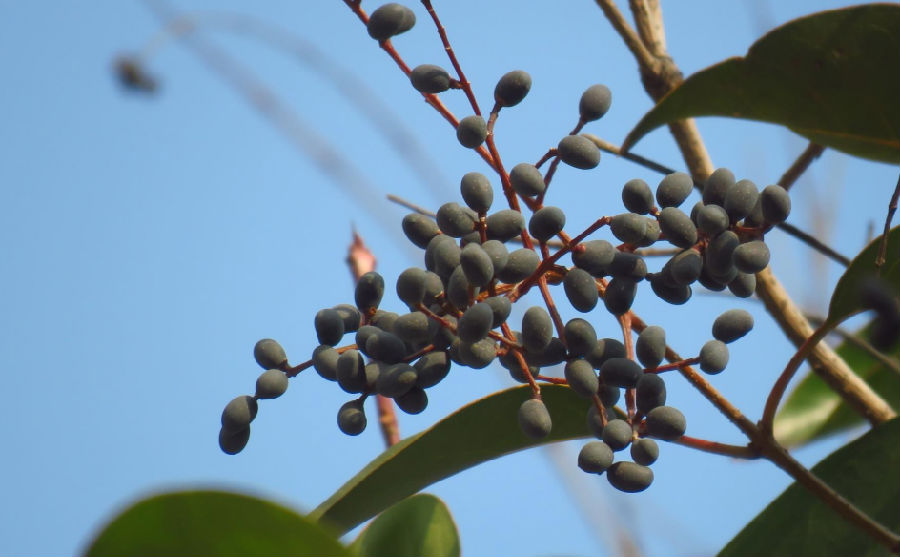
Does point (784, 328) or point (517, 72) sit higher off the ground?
point (517, 72)

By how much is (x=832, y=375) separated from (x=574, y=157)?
55 cm

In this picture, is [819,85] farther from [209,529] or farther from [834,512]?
[209,529]

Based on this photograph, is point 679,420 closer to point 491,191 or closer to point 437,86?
point 491,191

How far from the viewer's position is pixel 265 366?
3.30ft

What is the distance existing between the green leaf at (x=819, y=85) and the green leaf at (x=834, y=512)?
316mm

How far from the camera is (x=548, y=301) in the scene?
92cm

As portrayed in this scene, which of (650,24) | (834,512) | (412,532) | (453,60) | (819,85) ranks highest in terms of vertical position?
(650,24)

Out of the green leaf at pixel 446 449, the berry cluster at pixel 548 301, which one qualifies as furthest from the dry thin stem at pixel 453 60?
the green leaf at pixel 446 449

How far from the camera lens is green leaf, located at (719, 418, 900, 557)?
1.05 meters

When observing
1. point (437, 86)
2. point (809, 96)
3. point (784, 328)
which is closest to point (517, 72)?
point (437, 86)

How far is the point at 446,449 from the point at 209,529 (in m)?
0.53

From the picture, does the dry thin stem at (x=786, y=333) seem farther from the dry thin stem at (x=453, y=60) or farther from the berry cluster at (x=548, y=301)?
the dry thin stem at (x=453, y=60)

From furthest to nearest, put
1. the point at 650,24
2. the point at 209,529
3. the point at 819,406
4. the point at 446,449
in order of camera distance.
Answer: the point at 819,406
the point at 650,24
the point at 446,449
the point at 209,529

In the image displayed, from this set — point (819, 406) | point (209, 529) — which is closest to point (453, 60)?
point (209, 529)
